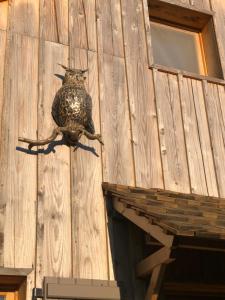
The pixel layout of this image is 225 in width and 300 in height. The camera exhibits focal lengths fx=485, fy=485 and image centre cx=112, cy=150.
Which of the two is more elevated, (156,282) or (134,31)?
(134,31)

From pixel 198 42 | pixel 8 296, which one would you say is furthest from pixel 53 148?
pixel 198 42

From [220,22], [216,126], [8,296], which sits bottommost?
[8,296]

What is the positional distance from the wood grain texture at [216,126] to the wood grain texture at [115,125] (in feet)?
3.61

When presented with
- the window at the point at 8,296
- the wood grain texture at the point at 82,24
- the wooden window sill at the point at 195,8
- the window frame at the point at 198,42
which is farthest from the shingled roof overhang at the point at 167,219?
the wooden window sill at the point at 195,8

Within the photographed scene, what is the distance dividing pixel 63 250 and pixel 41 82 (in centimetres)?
180

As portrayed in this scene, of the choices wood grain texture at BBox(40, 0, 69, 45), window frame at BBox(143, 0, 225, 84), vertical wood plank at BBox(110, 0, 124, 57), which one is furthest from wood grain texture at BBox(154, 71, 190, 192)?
wood grain texture at BBox(40, 0, 69, 45)

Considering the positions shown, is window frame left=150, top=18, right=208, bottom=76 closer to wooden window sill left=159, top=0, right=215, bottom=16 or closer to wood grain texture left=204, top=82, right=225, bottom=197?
wooden window sill left=159, top=0, right=215, bottom=16

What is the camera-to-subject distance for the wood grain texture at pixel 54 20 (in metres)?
5.41

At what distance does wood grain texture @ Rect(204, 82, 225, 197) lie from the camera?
18.2 feet

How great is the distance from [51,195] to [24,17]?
2.13 meters

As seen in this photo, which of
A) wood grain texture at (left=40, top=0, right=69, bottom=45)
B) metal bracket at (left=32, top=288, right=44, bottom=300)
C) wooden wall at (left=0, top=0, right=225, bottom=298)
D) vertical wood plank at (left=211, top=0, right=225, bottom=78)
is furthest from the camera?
vertical wood plank at (left=211, top=0, right=225, bottom=78)

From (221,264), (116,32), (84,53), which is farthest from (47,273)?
(116,32)

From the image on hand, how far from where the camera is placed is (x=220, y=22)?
6820 mm

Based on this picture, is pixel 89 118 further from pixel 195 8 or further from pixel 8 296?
pixel 195 8
